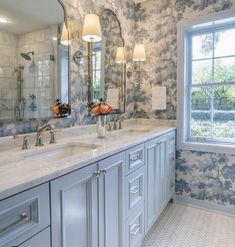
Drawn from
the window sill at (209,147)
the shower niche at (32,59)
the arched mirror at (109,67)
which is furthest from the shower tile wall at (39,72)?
the window sill at (209,147)

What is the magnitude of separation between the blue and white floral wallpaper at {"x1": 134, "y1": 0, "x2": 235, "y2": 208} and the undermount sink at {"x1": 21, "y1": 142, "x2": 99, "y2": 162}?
1.45 m

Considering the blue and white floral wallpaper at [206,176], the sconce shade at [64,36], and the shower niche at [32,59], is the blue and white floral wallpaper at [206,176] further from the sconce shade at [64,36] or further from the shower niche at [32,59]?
the sconce shade at [64,36]

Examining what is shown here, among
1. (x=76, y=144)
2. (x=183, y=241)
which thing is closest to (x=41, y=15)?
(x=76, y=144)

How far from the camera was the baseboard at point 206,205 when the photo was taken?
8.08 feet

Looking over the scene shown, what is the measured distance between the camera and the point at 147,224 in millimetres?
1970

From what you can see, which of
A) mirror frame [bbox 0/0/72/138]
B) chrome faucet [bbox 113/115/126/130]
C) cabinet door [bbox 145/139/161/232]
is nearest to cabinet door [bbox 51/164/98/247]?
mirror frame [bbox 0/0/72/138]

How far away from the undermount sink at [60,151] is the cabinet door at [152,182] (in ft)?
1.80

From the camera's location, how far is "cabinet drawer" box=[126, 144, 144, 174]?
1600 mm

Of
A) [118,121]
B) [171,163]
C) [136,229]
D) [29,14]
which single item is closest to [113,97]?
[118,121]

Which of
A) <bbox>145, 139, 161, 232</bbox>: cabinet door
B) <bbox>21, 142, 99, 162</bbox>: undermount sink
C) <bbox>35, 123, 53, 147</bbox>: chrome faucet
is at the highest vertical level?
<bbox>35, 123, 53, 147</bbox>: chrome faucet

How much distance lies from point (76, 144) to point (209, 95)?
5.75ft

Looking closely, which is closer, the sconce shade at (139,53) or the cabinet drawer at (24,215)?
the cabinet drawer at (24,215)

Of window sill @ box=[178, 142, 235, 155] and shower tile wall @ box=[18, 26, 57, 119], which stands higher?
shower tile wall @ box=[18, 26, 57, 119]

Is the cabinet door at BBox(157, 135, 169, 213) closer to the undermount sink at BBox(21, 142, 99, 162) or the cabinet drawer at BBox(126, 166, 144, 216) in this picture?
the cabinet drawer at BBox(126, 166, 144, 216)
